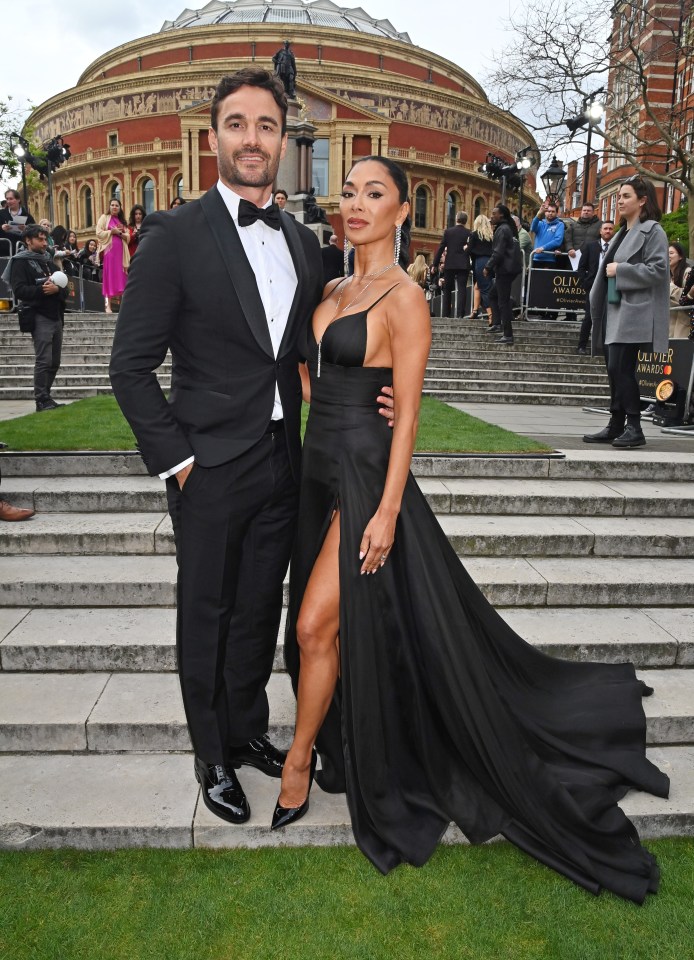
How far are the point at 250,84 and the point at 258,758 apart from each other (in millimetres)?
2599

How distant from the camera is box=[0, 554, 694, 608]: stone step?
4.17 metres

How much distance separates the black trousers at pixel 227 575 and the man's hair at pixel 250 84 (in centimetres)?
114

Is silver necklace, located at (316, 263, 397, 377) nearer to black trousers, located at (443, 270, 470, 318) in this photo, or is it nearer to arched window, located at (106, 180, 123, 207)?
black trousers, located at (443, 270, 470, 318)

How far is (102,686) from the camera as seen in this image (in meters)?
3.58

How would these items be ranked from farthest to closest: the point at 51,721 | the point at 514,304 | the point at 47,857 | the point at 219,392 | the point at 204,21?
1. the point at 204,21
2. the point at 514,304
3. the point at 51,721
4. the point at 47,857
5. the point at 219,392

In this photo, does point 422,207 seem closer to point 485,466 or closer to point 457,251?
point 457,251

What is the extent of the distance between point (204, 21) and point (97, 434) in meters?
69.8

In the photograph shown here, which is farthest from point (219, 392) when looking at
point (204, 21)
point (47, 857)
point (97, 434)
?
point (204, 21)

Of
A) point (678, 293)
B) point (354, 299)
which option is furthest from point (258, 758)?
point (678, 293)

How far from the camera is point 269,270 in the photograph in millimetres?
2566

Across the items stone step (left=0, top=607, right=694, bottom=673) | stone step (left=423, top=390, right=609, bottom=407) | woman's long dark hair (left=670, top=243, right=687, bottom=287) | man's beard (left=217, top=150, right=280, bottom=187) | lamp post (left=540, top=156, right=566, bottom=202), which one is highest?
lamp post (left=540, top=156, right=566, bottom=202)

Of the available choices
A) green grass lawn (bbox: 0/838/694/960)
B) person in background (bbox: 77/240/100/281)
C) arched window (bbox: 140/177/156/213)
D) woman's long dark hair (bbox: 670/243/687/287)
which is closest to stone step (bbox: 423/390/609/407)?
woman's long dark hair (bbox: 670/243/687/287)

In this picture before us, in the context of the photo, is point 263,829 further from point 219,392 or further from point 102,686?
point 219,392

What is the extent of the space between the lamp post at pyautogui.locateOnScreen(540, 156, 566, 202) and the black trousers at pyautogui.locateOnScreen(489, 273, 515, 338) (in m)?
5.26
